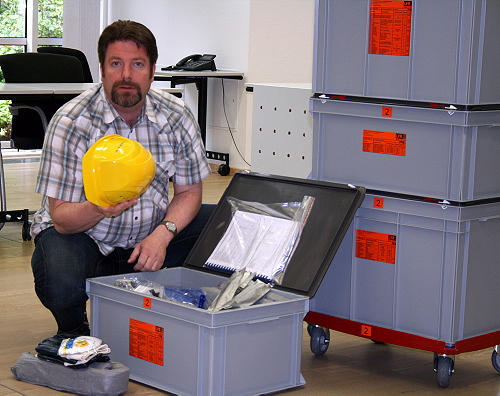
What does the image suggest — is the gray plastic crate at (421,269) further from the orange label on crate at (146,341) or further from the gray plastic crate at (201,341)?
the orange label on crate at (146,341)

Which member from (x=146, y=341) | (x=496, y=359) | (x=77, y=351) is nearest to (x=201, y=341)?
(x=146, y=341)

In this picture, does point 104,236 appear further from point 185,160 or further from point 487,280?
point 487,280

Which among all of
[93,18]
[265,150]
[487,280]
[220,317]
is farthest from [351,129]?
[93,18]

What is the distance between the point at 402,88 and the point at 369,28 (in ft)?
0.66

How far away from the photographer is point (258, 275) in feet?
8.15

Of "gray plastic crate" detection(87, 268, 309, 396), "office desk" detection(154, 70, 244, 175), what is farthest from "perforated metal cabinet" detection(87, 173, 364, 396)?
"office desk" detection(154, 70, 244, 175)

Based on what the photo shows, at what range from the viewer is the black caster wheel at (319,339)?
2.67 m

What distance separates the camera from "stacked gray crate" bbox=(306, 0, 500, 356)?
2322mm

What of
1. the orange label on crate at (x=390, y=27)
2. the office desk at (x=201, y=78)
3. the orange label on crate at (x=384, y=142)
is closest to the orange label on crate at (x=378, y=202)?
the orange label on crate at (x=384, y=142)

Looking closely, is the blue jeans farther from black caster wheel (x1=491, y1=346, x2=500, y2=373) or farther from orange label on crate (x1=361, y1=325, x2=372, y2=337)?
black caster wheel (x1=491, y1=346, x2=500, y2=373)

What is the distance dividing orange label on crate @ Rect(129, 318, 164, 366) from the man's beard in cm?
64

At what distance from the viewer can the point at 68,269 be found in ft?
8.20

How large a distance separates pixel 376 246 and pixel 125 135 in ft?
2.64

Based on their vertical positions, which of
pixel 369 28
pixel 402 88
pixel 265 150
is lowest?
pixel 265 150
